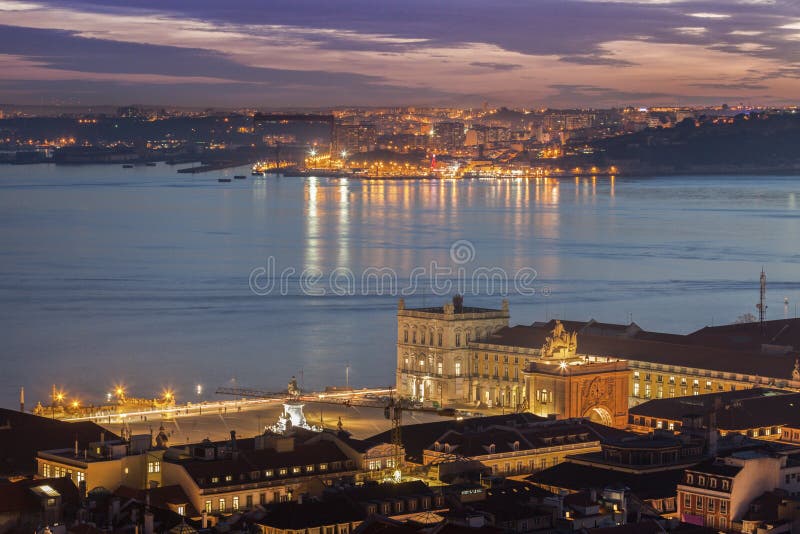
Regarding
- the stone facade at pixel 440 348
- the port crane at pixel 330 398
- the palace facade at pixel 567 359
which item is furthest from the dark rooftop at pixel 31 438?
the stone facade at pixel 440 348

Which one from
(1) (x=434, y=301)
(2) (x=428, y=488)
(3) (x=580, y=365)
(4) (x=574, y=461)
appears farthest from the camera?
(1) (x=434, y=301)

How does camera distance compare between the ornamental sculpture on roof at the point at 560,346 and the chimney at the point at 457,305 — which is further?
the chimney at the point at 457,305

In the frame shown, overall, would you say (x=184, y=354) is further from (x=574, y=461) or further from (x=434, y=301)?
(x=574, y=461)

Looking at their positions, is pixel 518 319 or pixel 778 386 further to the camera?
pixel 518 319

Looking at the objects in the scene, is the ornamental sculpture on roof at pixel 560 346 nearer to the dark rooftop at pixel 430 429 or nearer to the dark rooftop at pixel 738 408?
the dark rooftop at pixel 738 408

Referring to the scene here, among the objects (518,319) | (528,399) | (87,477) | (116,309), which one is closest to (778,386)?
(528,399)

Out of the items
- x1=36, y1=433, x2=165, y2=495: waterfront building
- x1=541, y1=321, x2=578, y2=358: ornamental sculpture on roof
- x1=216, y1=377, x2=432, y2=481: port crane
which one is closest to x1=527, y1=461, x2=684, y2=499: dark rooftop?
x1=36, y1=433, x2=165, y2=495: waterfront building

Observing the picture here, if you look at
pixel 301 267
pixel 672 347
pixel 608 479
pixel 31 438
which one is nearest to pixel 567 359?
pixel 672 347

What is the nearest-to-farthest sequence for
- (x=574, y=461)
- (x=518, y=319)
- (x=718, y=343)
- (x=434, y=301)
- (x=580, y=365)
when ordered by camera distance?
(x=574, y=461) → (x=580, y=365) → (x=718, y=343) → (x=518, y=319) → (x=434, y=301)
